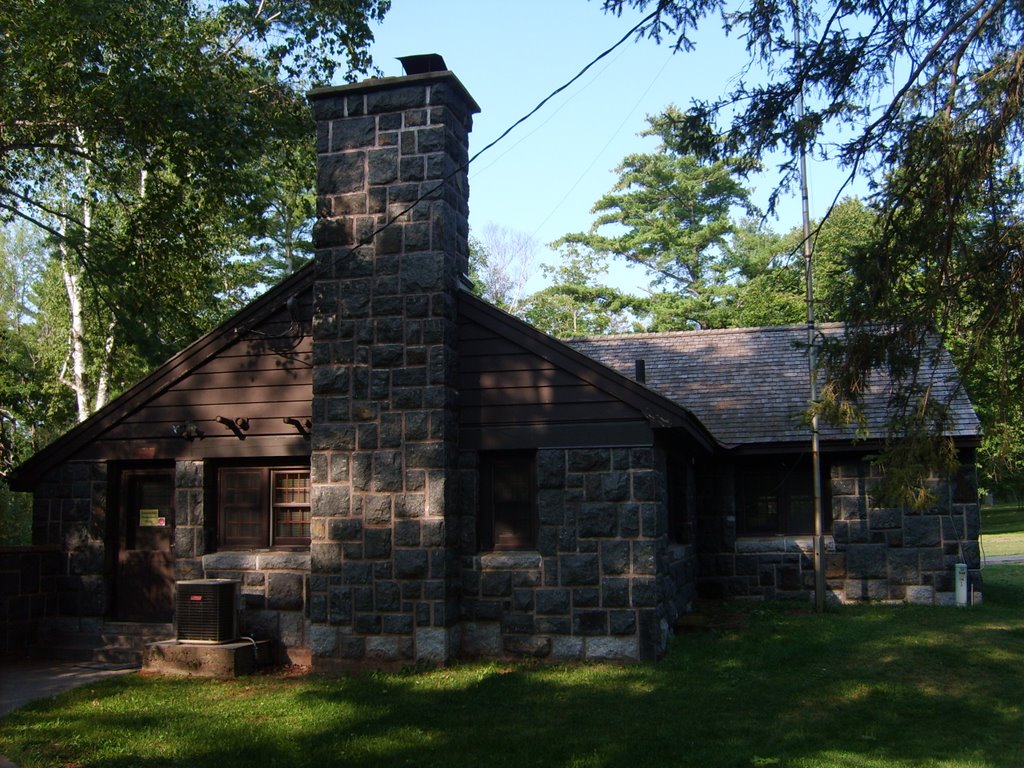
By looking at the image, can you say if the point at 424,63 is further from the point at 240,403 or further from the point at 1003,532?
the point at 1003,532

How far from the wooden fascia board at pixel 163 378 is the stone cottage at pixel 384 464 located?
0.03 meters

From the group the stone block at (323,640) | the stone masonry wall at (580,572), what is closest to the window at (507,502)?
the stone masonry wall at (580,572)

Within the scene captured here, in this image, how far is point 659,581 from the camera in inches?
396

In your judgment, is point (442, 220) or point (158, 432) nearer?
point (442, 220)

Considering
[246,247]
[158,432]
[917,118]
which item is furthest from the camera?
[246,247]

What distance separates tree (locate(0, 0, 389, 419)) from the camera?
39.8ft

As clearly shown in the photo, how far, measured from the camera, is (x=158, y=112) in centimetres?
1262

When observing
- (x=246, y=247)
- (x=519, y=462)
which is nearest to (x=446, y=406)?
(x=519, y=462)

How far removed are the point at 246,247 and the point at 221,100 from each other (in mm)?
16538

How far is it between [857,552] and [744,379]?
3.46 m

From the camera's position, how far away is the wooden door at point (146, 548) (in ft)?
37.9

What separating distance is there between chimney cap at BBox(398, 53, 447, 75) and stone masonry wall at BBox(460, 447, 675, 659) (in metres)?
4.37

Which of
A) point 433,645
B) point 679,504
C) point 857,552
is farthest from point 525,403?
point 857,552

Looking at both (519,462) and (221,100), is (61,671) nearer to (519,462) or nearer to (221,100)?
(519,462)
